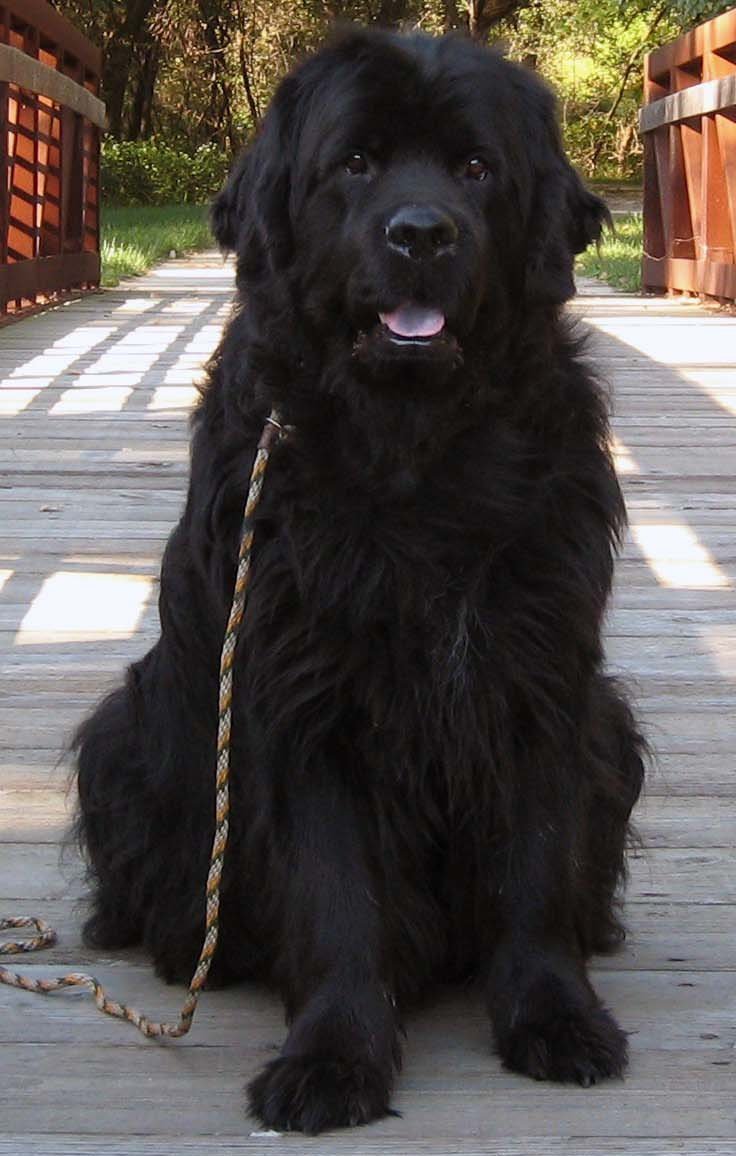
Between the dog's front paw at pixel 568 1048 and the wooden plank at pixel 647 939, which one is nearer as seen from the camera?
the dog's front paw at pixel 568 1048

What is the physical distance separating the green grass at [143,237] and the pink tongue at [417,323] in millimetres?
10764

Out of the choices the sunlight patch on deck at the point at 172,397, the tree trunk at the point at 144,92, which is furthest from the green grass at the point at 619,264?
the tree trunk at the point at 144,92

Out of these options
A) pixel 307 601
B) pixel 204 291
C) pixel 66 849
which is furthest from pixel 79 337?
pixel 307 601

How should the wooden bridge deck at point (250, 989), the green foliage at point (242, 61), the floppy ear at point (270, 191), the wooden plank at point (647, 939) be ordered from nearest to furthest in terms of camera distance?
the wooden bridge deck at point (250, 989) → the floppy ear at point (270, 191) → the wooden plank at point (647, 939) → the green foliage at point (242, 61)

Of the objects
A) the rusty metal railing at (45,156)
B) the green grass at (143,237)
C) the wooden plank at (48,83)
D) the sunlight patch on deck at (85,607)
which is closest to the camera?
the sunlight patch on deck at (85,607)

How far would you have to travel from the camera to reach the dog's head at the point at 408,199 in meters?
2.40

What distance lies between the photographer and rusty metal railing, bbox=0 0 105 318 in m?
10.7

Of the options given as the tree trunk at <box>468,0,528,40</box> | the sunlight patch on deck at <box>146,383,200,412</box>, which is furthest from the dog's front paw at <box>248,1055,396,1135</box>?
the tree trunk at <box>468,0,528,40</box>

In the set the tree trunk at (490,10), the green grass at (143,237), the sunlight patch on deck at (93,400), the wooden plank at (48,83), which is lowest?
the green grass at (143,237)

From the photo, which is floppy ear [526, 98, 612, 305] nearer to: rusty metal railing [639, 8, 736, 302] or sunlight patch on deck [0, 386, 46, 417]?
sunlight patch on deck [0, 386, 46, 417]

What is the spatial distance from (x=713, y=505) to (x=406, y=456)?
3.54 meters

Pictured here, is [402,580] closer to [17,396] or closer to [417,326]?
[417,326]

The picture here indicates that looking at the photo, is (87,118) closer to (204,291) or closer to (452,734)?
(204,291)

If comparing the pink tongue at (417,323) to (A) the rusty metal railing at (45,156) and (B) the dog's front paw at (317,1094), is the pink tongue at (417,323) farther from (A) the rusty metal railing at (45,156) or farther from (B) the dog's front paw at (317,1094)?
(A) the rusty metal railing at (45,156)
